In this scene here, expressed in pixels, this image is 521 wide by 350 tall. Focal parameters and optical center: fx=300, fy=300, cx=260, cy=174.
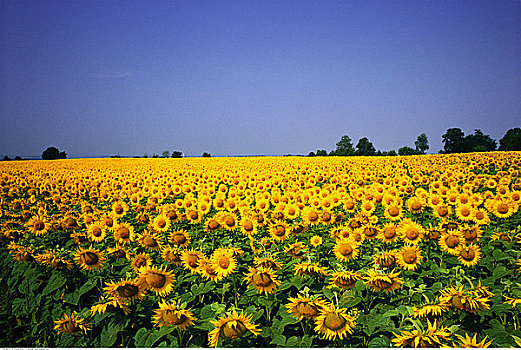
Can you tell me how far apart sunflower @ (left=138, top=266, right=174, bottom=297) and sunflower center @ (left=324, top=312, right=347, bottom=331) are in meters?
1.76

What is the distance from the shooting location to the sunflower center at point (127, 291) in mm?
2941

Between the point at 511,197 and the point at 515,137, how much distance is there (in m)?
73.1

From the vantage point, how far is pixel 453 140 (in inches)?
3110

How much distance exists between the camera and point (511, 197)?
20.7 feet

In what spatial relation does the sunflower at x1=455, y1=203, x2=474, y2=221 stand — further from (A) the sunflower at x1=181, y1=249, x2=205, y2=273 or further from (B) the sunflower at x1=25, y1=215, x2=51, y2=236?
(B) the sunflower at x1=25, y1=215, x2=51, y2=236

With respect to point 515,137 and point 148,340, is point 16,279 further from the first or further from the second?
point 515,137

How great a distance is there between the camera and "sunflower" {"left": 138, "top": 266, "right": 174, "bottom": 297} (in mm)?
3138

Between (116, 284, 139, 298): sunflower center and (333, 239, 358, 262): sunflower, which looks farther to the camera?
(333, 239, 358, 262): sunflower

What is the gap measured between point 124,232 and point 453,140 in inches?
3614

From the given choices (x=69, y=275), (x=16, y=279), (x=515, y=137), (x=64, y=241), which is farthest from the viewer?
(x=515, y=137)

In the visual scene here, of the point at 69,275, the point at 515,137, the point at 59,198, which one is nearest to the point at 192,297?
the point at 69,275

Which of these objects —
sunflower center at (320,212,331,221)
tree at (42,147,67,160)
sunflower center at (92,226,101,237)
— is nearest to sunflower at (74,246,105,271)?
sunflower center at (92,226,101,237)

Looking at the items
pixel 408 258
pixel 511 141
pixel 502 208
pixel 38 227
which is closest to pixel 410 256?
pixel 408 258

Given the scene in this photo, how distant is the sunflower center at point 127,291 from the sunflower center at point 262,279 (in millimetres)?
1212
